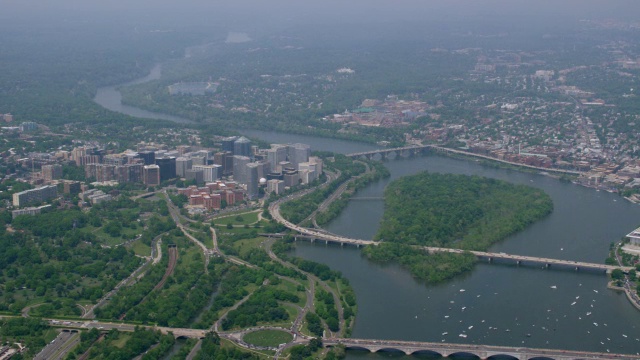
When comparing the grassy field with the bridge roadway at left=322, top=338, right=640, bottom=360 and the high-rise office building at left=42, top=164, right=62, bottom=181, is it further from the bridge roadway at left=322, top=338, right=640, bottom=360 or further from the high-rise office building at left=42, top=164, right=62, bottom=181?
the bridge roadway at left=322, top=338, right=640, bottom=360

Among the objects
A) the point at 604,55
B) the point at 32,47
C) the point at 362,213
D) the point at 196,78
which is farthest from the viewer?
the point at 32,47

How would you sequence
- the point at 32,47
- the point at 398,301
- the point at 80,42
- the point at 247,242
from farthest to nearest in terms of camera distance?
the point at 80,42
the point at 32,47
the point at 247,242
the point at 398,301

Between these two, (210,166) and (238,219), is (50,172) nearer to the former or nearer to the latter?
(210,166)

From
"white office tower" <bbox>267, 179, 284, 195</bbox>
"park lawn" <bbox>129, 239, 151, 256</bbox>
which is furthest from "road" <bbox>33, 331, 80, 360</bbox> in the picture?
"white office tower" <bbox>267, 179, 284, 195</bbox>

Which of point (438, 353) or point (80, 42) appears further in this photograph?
point (80, 42)

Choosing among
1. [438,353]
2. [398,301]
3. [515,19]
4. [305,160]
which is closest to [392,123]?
[305,160]

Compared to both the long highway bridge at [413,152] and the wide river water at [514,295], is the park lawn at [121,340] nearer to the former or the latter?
the wide river water at [514,295]

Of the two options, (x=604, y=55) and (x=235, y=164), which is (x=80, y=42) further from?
(x=235, y=164)
